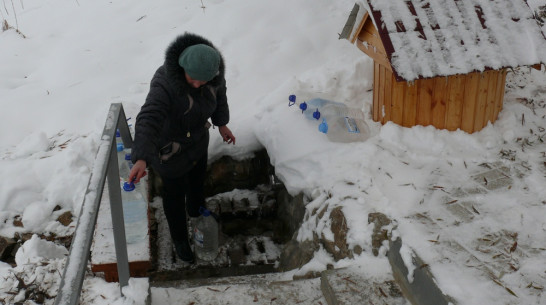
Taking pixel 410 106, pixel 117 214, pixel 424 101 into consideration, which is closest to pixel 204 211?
pixel 117 214

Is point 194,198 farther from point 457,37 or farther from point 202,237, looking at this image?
point 457,37

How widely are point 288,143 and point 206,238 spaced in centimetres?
110

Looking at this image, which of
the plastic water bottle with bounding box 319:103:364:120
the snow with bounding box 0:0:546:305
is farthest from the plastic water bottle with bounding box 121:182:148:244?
the plastic water bottle with bounding box 319:103:364:120

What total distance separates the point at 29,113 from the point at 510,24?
4.45m

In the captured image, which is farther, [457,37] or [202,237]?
[202,237]

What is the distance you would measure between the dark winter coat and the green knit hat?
0.33ft

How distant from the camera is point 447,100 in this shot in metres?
3.93

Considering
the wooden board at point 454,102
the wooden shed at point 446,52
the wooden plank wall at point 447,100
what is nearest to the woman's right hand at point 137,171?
the wooden shed at point 446,52

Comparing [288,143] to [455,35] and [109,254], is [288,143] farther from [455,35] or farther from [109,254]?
[109,254]

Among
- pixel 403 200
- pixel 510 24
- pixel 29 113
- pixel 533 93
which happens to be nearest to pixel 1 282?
pixel 29 113

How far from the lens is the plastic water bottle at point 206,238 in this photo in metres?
4.42

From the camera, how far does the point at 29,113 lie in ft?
17.1

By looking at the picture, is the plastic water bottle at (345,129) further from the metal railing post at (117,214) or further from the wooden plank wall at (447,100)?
the metal railing post at (117,214)

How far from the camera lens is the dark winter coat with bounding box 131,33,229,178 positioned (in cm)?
329
